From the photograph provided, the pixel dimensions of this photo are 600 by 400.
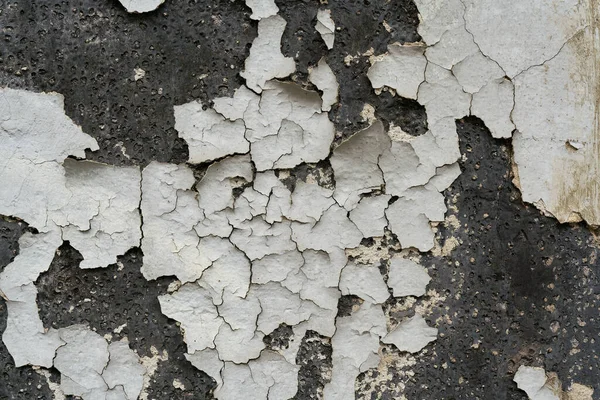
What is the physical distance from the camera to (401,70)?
100 centimetres

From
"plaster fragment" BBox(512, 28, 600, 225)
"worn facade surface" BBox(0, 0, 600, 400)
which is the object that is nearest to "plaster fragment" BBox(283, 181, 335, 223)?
"worn facade surface" BBox(0, 0, 600, 400)

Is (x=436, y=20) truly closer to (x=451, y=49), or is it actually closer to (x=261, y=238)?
(x=451, y=49)

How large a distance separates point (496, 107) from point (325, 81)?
0.30 m

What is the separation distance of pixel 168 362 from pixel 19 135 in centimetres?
45

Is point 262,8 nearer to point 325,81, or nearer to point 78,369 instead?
point 325,81

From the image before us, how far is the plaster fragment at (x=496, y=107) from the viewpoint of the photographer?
101 cm

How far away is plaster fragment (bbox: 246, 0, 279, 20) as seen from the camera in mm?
992

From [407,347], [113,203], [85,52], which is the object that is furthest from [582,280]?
[85,52]

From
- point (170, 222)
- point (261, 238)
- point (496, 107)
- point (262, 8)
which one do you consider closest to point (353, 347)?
point (261, 238)

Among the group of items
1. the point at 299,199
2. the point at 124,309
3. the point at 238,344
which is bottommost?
the point at 124,309

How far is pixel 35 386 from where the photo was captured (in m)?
0.98

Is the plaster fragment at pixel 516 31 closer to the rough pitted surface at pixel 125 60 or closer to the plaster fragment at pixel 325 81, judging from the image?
the plaster fragment at pixel 325 81

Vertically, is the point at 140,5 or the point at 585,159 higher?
the point at 585,159

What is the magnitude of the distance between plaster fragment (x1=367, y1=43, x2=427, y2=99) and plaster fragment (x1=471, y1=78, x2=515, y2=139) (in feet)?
0.35
